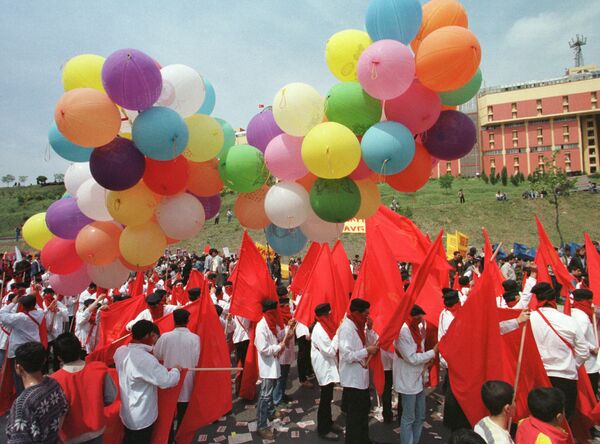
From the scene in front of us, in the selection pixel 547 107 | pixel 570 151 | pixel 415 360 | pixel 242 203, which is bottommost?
pixel 415 360

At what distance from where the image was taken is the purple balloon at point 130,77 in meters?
3.80

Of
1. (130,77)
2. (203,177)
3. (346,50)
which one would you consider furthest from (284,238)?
(130,77)

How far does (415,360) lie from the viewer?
4.66m

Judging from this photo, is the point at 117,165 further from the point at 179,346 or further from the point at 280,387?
the point at 280,387

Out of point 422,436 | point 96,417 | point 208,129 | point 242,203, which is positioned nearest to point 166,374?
point 96,417

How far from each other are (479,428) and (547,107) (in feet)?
215

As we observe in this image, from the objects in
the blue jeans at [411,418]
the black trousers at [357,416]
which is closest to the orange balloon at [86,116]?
the black trousers at [357,416]

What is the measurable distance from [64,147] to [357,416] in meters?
4.32

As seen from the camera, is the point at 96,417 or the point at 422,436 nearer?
the point at 96,417

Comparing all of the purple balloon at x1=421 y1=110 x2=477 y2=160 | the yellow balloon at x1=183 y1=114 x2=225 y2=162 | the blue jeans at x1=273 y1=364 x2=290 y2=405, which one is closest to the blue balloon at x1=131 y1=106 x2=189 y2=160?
the yellow balloon at x1=183 y1=114 x2=225 y2=162

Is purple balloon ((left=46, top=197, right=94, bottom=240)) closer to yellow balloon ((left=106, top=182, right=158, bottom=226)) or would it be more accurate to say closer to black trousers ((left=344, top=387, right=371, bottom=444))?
yellow balloon ((left=106, top=182, right=158, bottom=226))

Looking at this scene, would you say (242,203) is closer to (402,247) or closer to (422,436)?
(402,247)

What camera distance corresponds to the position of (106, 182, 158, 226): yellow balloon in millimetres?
4395

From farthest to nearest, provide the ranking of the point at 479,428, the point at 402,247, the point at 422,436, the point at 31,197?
the point at 31,197 < the point at 402,247 < the point at 422,436 < the point at 479,428
